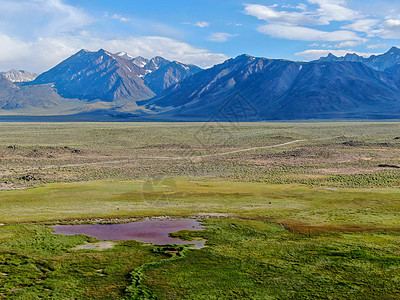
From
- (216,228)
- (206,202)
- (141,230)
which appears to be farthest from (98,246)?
(206,202)

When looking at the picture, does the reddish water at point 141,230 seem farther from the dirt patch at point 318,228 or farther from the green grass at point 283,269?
the dirt patch at point 318,228

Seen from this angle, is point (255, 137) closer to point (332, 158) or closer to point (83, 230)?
point (332, 158)

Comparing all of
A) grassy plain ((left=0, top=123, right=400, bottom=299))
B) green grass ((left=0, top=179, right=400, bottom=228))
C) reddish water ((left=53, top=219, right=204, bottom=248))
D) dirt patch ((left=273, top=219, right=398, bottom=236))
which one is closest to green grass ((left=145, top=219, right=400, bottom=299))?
grassy plain ((left=0, top=123, right=400, bottom=299))

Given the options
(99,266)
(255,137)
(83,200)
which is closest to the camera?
(99,266)

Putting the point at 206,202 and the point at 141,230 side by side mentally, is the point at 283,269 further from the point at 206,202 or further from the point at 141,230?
the point at 206,202

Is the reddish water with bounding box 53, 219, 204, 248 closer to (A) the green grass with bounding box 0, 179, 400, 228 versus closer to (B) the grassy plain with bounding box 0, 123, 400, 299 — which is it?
(B) the grassy plain with bounding box 0, 123, 400, 299

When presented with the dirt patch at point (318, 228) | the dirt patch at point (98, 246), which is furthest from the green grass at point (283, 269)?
the dirt patch at point (98, 246)

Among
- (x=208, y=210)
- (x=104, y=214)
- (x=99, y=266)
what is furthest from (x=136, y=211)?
(x=99, y=266)
